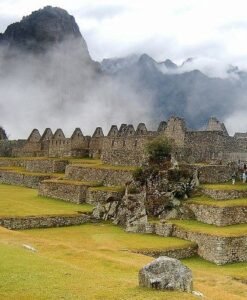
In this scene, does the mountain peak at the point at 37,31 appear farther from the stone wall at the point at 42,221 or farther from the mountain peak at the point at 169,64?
the stone wall at the point at 42,221

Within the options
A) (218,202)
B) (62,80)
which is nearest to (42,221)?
(218,202)

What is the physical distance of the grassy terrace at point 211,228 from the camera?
3450 centimetres

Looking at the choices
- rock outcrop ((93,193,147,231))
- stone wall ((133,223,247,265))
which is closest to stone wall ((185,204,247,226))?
stone wall ((133,223,247,265))

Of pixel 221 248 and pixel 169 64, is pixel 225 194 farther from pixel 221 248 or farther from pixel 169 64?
pixel 169 64

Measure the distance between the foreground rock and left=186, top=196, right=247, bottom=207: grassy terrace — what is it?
2033 centimetres

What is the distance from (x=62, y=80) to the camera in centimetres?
17138

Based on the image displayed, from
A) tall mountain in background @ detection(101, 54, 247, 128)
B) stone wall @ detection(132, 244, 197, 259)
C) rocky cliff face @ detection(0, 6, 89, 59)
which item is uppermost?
rocky cliff face @ detection(0, 6, 89, 59)

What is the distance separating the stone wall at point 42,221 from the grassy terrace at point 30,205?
93 centimetres

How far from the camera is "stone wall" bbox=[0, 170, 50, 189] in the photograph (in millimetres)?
62094

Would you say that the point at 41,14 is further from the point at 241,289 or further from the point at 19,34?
the point at 241,289

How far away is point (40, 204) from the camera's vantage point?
4753cm

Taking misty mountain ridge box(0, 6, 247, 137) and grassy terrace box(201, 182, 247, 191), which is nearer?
grassy terrace box(201, 182, 247, 191)

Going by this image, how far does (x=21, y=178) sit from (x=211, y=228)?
33.1 metres

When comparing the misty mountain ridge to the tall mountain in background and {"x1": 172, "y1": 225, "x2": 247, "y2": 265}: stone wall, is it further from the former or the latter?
{"x1": 172, "y1": 225, "x2": 247, "y2": 265}: stone wall
